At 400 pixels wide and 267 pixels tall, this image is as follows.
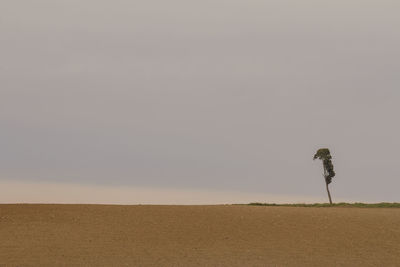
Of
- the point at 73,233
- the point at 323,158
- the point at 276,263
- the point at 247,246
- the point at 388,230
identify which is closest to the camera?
the point at 276,263

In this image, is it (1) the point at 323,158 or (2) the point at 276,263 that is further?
(1) the point at 323,158

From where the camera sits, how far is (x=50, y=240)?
98.0ft

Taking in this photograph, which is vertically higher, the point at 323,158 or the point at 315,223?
the point at 323,158

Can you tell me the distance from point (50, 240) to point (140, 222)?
662cm

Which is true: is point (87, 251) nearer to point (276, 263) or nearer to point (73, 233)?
point (73, 233)

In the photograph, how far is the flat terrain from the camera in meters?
26.1

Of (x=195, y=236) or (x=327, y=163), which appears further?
(x=327, y=163)

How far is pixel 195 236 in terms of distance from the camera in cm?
3173

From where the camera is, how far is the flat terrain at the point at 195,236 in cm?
2612

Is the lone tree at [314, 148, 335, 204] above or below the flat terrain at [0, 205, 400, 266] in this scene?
above

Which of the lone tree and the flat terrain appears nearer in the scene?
the flat terrain

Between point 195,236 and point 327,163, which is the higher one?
point 327,163

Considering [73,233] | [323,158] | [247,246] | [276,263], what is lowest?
[276,263]

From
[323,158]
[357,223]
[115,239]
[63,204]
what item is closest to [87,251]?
[115,239]
